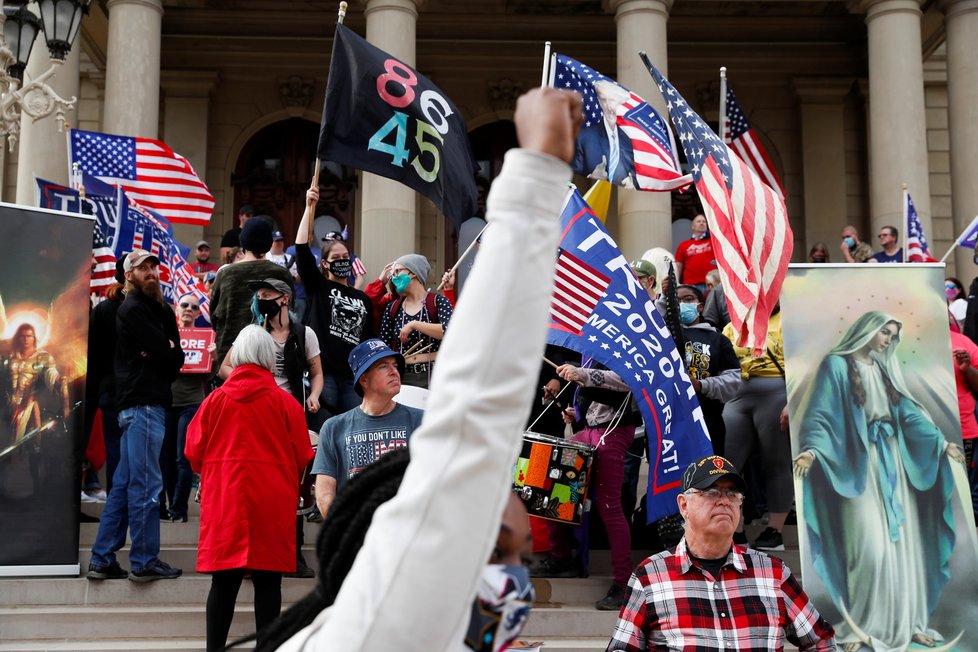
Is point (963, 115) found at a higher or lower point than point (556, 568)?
higher

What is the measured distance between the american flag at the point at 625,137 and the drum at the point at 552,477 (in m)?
2.63

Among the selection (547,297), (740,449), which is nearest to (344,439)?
(740,449)

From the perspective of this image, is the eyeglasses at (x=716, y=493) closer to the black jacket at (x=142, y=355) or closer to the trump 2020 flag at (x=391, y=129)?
the trump 2020 flag at (x=391, y=129)

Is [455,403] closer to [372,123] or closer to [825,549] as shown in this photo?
[825,549]

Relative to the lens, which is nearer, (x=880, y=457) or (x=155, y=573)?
(x=880, y=457)


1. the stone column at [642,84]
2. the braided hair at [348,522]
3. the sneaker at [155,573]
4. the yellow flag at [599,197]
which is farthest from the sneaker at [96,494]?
the stone column at [642,84]

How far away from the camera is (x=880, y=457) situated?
6.79 meters

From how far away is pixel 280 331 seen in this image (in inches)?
308

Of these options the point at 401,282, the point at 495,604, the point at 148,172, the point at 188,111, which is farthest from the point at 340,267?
the point at 188,111

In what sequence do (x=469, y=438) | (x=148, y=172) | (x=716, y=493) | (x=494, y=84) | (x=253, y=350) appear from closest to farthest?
(x=469, y=438)
(x=716, y=493)
(x=253, y=350)
(x=148, y=172)
(x=494, y=84)

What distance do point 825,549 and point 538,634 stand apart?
5.50 feet

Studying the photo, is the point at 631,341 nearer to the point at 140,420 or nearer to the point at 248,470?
the point at 248,470

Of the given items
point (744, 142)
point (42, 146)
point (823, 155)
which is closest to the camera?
point (744, 142)

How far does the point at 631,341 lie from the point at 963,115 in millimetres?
13010
